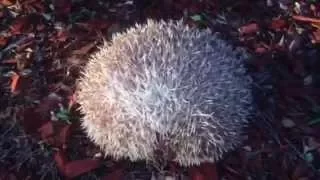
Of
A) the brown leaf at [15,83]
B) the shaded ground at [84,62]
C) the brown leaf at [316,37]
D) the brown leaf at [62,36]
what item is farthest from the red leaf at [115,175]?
the brown leaf at [316,37]

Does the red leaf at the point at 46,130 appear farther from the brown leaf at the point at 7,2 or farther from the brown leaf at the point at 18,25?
the brown leaf at the point at 7,2

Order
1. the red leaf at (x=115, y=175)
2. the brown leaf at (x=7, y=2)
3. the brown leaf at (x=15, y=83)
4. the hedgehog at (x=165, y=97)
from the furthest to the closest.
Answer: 1. the brown leaf at (x=7, y=2)
2. the brown leaf at (x=15, y=83)
3. the red leaf at (x=115, y=175)
4. the hedgehog at (x=165, y=97)

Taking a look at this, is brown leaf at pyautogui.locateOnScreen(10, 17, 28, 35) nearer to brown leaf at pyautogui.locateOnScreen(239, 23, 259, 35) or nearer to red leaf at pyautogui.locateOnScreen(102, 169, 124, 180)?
red leaf at pyautogui.locateOnScreen(102, 169, 124, 180)

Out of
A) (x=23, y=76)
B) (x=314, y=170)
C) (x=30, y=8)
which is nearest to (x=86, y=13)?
(x=30, y=8)

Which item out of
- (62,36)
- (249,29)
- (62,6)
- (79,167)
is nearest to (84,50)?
(62,36)

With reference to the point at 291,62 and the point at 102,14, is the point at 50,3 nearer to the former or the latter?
the point at 102,14

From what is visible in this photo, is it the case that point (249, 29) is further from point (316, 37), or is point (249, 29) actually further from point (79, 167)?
point (79, 167)

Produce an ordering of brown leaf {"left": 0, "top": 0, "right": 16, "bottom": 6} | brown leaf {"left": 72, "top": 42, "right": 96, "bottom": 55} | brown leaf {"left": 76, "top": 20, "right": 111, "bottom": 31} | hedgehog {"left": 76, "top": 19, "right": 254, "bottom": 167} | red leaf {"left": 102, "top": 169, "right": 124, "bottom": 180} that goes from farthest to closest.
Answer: brown leaf {"left": 0, "top": 0, "right": 16, "bottom": 6} → brown leaf {"left": 76, "top": 20, "right": 111, "bottom": 31} → brown leaf {"left": 72, "top": 42, "right": 96, "bottom": 55} → red leaf {"left": 102, "top": 169, "right": 124, "bottom": 180} → hedgehog {"left": 76, "top": 19, "right": 254, "bottom": 167}

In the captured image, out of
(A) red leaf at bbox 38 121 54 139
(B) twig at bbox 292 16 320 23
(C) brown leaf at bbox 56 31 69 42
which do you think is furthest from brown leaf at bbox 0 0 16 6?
(B) twig at bbox 292 16 320 23

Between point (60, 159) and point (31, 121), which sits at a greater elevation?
point (31, 121)
